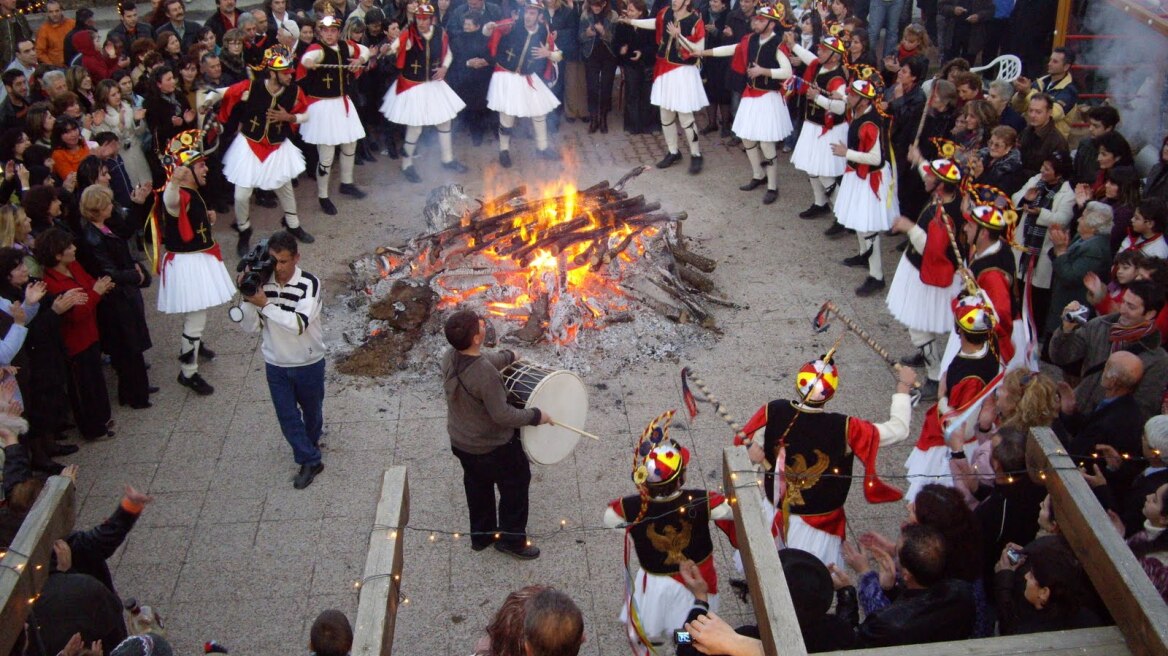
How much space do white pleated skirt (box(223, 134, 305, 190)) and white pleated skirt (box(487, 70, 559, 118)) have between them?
120 inches

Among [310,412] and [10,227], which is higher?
[10,227]

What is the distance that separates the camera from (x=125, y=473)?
7.34m

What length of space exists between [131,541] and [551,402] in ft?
10.0

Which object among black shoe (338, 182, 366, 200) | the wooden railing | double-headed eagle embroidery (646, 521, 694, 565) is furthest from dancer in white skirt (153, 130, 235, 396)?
the wooden railing

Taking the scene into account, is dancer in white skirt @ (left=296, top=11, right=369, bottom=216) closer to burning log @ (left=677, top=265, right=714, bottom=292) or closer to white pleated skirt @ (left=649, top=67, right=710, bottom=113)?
white pleated skirt @ (left=649, top=67, right=710, bottom=113)

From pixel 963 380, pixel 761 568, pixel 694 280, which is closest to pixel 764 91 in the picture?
pixel 694 280

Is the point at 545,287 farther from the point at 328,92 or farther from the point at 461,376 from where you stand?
the point at 328,92

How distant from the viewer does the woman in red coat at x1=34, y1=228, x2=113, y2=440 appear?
711 cm

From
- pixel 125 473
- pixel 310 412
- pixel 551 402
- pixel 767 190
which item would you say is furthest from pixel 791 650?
pixel 767 190

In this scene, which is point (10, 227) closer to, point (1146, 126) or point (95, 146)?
point (95, 146)

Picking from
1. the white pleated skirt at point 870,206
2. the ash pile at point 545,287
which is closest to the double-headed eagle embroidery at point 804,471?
the ash pile at point 545,287

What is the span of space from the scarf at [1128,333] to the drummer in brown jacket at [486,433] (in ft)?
12.3

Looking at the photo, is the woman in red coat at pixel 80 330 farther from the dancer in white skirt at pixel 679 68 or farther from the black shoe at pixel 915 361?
the dancer in white skirt at pixel 679 68

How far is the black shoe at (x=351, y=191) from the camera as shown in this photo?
11.9 meters
